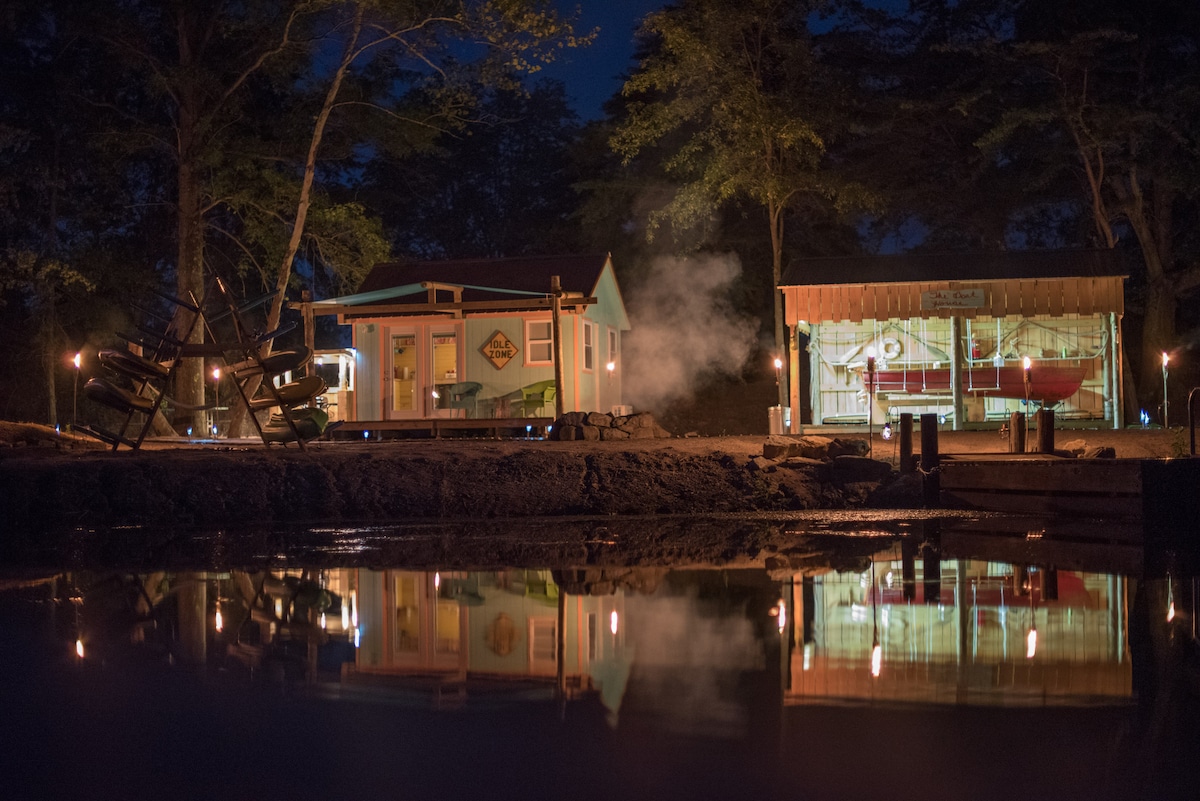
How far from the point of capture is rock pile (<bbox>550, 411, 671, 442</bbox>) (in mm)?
20094

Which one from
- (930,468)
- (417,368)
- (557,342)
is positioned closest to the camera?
(930,468)

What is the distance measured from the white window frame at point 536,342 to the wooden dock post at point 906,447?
37.9 ft

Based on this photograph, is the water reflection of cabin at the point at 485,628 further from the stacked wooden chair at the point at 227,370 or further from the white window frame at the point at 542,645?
the stacked wooden chair at the point at 227,370

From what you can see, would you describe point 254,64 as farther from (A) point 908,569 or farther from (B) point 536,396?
(A) point 908,569

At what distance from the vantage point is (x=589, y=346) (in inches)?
1043

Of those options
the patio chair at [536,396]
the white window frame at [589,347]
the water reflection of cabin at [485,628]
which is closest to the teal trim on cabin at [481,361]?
the white window frame at [589,347]

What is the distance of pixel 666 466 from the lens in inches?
529

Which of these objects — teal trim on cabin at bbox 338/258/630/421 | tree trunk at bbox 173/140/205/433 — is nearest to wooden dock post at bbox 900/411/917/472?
teal trim on cabin at bbox 338/258/630/421

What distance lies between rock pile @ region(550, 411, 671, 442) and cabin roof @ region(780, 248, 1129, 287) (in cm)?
479

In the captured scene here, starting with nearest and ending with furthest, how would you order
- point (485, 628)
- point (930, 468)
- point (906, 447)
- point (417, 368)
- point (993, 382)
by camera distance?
point (485, 628), point (930, 468), point (906, 447), point (993, 382), point (417, 368)

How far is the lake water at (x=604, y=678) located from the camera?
13.9 feet

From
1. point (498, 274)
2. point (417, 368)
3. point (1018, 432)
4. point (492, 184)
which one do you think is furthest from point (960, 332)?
point (492, 184)

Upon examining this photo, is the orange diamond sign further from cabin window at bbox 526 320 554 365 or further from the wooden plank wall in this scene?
the wooden plank wall

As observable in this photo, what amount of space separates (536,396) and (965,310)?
865cm
